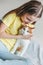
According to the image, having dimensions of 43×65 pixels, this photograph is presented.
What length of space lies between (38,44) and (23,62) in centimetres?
18

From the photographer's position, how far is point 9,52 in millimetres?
1113

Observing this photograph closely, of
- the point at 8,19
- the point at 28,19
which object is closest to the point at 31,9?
the point at 28,19

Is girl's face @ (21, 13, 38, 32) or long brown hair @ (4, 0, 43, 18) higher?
long brown hair @ (4, 0, 43, 18)

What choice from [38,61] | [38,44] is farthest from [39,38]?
[38,61]

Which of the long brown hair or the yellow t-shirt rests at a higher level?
the long brown hair

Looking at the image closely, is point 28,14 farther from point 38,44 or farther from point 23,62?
point 23,62

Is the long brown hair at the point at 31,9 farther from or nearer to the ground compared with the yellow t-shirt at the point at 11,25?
farther from the ground

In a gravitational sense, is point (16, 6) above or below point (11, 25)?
above

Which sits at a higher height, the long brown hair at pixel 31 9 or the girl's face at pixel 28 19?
the long brown hair at pixel 31 9

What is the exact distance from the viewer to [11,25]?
1.16 meters

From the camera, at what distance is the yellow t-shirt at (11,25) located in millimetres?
1135

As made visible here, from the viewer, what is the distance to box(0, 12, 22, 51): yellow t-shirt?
3.72 feet

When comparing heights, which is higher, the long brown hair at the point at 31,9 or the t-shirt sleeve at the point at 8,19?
the long brown hair at the point at 31,9

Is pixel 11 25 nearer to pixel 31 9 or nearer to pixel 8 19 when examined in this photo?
pixel 8 19
